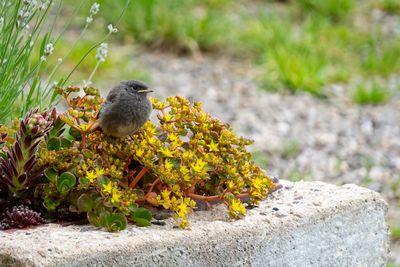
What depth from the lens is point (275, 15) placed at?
863 centimetres

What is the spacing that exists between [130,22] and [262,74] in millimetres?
1313

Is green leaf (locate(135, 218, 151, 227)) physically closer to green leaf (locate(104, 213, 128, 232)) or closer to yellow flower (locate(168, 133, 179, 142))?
green leaf (locate(104, 213, 128, 232))

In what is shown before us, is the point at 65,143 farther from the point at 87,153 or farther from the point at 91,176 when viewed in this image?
the point at 91,176

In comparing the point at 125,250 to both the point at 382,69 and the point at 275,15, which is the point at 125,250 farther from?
the point at 275,15

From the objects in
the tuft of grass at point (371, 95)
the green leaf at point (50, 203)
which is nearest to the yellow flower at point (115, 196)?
the green leaf at point (50, 203)

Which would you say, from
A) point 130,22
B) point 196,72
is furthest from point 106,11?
point 196,72

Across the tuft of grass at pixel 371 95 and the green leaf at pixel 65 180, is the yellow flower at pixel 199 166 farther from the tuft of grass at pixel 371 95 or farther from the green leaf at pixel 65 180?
the tuft of grass at pixel 371 95

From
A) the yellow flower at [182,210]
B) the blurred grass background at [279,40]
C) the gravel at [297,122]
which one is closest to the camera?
the yellow flower at [182,210]

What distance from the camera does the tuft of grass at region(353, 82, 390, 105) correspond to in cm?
712

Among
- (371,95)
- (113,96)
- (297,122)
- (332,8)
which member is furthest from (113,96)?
(332,8)

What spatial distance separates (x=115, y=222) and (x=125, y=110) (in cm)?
36

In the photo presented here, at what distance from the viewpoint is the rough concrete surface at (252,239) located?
2631 millimetres

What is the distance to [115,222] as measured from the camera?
9.20 ft

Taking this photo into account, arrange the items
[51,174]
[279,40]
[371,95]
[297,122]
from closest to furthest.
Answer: [51,174], [297,122], [371,95], [279,40]
